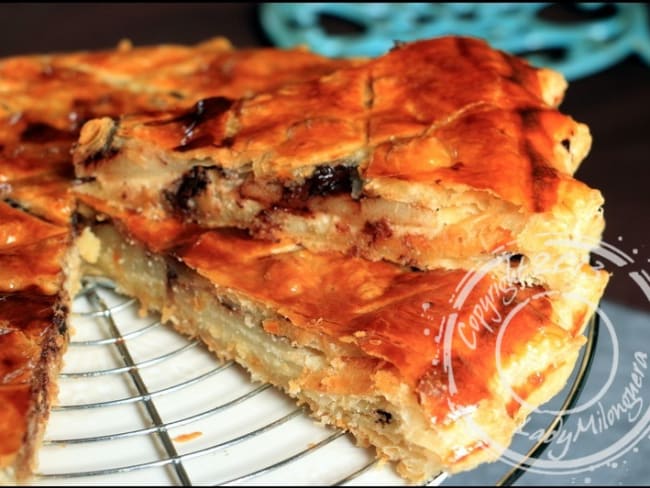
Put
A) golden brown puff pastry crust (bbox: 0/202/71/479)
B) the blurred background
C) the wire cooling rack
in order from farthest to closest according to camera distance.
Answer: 1. the blurred background
2. the wire cooling rack
3. golden brown puff pastry crust (bbox: 0/202/71/479)

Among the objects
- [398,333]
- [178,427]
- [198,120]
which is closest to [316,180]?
[198,120]

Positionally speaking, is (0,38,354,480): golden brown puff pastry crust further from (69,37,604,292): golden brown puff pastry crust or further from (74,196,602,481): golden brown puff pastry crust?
(74,196,602,481): golden brown puff pastry crust

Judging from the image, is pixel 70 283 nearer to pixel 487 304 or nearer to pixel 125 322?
pixel 125 322

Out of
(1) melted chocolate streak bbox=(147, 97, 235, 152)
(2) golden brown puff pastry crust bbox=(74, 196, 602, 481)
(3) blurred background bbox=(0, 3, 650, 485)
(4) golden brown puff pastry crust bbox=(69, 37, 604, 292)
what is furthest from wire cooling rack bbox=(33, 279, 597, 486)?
(3) blurred background bbox=(0, 3, 650, 485)

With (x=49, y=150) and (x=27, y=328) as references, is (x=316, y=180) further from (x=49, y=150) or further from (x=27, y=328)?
(x=49, y=150)

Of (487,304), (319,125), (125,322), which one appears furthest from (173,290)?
(487,304)
